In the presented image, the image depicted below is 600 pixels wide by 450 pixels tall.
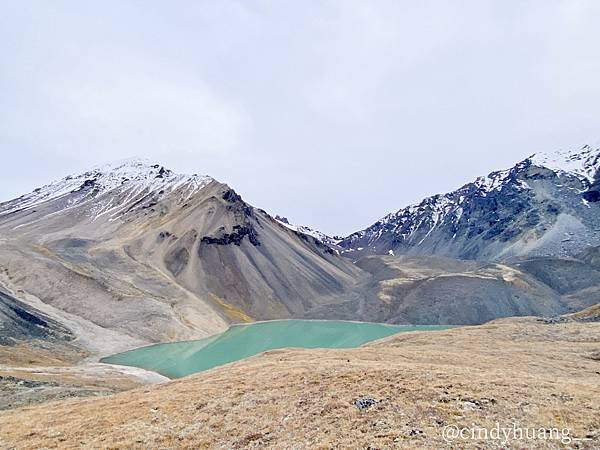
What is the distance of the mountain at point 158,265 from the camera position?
90500 millimetres

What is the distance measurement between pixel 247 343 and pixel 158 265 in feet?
185

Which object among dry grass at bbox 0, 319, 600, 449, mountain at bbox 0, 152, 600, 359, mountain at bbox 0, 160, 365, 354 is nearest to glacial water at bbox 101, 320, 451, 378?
mountain at bbox 0, 152, 600, 359

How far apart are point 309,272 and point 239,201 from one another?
160 feet

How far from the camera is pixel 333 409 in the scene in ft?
51.9

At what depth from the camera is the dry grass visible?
42.9ft

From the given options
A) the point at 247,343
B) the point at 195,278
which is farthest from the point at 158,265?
the point at 247,343

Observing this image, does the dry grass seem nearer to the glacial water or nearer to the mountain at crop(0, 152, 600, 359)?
the glacial water

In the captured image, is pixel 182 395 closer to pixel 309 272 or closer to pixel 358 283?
pixel 309 272

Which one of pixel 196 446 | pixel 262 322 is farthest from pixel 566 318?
pixel 262 322

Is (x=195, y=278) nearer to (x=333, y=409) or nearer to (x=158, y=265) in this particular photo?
(x=158, y=265)

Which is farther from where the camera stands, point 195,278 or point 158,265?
point 195,278

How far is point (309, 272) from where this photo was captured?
16188 cm

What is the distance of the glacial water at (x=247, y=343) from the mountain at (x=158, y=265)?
535 cm

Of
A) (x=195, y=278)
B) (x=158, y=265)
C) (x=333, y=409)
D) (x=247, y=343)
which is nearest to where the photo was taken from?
(x=333, y=409)
